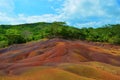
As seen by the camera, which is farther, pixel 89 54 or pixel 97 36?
pixel 97 36

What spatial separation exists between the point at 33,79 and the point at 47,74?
1256 millimetres

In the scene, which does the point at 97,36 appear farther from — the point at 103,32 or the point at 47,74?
the point at 47,74

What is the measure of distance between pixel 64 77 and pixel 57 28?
3370 inches

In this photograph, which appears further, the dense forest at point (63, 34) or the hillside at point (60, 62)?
the dense forest at point (63, 34)

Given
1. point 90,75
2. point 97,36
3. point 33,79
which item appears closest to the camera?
point 33,79

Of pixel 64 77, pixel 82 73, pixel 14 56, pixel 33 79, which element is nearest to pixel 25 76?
pixel 33 79

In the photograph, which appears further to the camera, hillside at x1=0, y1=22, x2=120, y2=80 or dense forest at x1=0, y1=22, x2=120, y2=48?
dense forest at x1=0, y1=22, x2=120, y2=48

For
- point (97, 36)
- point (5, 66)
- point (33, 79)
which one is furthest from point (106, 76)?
point (97, 36)

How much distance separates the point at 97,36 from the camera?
133 meters

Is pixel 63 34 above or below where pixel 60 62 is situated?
below

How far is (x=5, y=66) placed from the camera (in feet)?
88.9

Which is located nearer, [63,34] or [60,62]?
[60,62]

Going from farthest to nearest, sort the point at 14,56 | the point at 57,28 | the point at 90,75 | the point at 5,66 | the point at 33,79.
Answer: the point at 57,28 → the point at 14,56 → the point at 5,66 → the point at 90,75 → the point at 33,79

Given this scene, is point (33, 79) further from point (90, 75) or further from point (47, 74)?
point (90, 75)
